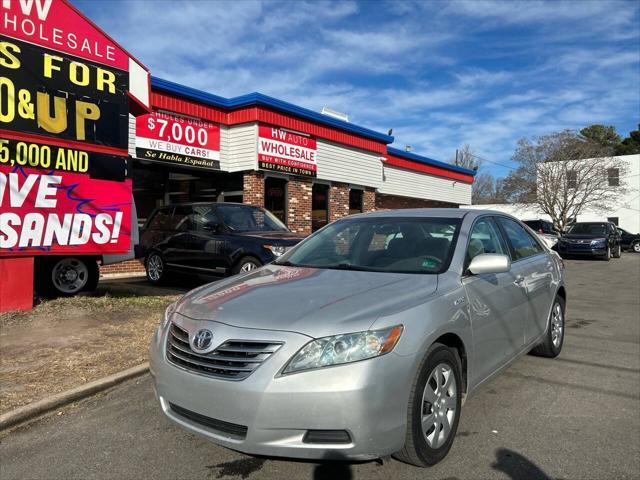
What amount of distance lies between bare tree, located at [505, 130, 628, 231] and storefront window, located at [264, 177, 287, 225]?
84.3 feet

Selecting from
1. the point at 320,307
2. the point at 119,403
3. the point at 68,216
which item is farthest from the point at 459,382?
the point at 68,216

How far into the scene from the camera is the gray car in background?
7.98ft

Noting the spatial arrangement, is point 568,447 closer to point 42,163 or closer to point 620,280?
point 42,163

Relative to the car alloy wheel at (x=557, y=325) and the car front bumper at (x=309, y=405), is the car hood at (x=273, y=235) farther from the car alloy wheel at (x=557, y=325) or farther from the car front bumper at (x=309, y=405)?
the car front bumper at (x=309, y=405)

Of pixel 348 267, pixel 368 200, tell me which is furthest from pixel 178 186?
pixel 348 267

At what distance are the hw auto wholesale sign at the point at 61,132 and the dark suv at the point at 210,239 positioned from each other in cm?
174

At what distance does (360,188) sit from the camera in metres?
18.3

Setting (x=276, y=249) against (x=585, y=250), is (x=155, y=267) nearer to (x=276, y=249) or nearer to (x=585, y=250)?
(x=276, y=249)

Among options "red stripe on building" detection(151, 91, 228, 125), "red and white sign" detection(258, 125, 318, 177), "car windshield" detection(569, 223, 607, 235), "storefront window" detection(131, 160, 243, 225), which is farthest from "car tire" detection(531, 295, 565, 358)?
"car windshield" detection(569, 223, 607, 235)

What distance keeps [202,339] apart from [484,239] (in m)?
2.43

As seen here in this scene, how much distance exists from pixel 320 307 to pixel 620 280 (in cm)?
1296

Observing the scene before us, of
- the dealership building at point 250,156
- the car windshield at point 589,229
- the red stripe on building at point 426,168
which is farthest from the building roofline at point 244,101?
the car windshield at point 589,229

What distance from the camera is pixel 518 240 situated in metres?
4.73

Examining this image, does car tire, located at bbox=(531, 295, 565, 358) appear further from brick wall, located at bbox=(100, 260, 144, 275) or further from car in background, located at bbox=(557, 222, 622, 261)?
car in background, located at bbox=(557, 222, 622, 261)
